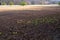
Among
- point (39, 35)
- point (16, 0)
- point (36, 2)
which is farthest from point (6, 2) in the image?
point (39, 35)

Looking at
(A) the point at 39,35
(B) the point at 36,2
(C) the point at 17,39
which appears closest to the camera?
(C) the point at 17,39

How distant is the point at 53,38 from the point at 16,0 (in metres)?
48.7

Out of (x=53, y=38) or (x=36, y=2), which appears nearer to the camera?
(x=53, y=38)

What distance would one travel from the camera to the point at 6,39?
5527 mm

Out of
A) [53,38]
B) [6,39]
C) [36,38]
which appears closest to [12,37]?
[6,39]

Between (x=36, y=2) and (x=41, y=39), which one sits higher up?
(x=41, y=39)

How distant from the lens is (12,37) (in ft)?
18.8

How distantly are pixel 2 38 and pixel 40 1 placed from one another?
189 ft

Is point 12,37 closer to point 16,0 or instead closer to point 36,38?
point 36,38

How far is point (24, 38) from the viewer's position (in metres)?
5.66

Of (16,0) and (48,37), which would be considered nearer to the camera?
(48,37)

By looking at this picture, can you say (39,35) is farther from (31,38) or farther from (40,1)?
(40,1)

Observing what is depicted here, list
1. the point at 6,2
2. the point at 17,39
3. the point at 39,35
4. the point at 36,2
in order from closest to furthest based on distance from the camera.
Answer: the point at 17,39, the point at 39,35, the point at 6,2, the point at 36,2

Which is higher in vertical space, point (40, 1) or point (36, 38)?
point (36, 38)
